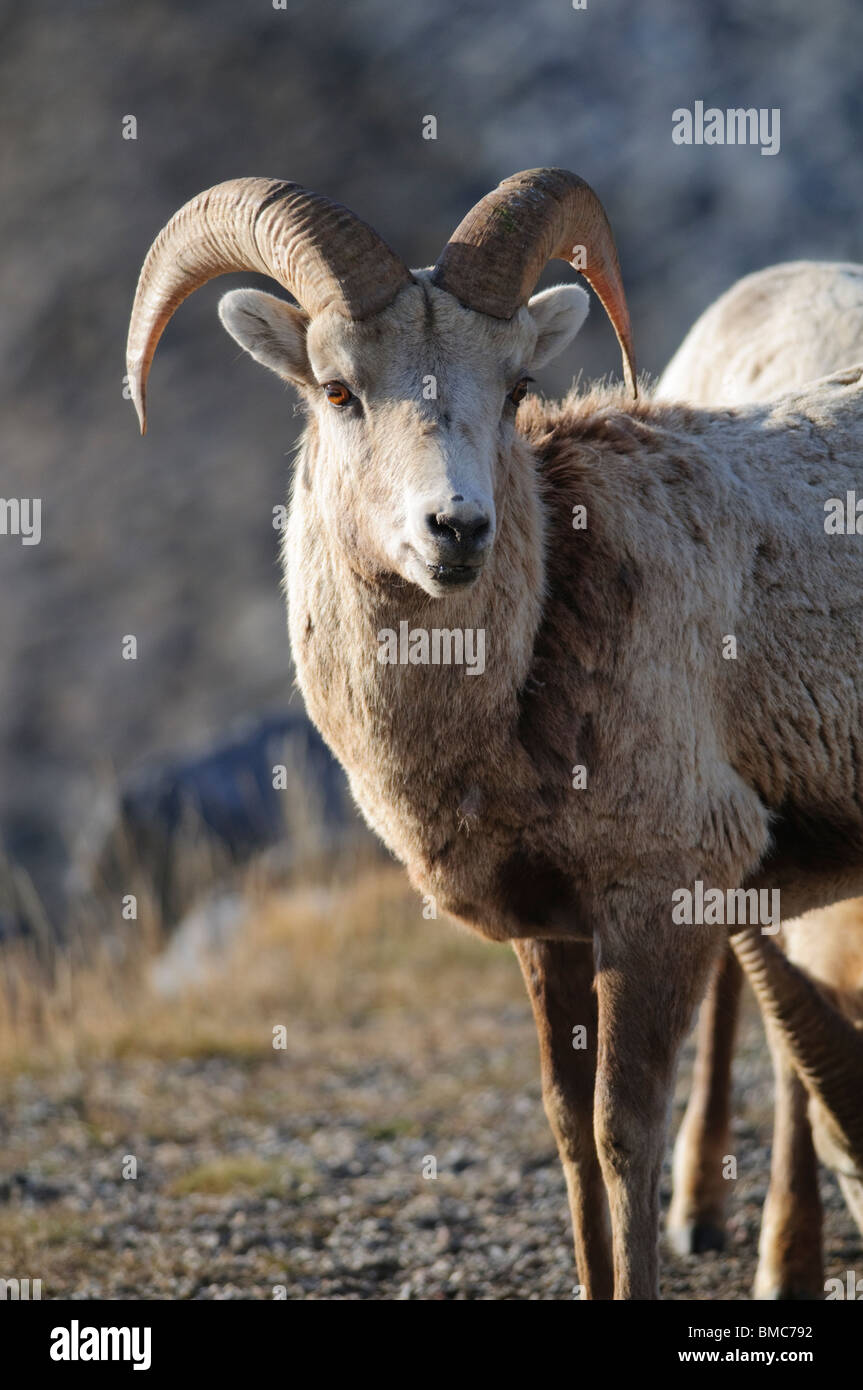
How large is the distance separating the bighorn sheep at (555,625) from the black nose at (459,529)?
0.15 m

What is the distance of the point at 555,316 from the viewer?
4469mm

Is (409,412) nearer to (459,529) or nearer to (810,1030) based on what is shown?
(459,529)

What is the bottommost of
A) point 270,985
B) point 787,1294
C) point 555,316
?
point 787,1294

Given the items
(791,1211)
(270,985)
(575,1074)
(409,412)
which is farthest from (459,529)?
(270,985)

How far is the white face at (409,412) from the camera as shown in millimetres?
3676

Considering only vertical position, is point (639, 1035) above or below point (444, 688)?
below

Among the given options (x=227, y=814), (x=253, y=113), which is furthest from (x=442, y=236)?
(x=227, y=814)

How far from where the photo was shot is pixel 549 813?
13.6 feet

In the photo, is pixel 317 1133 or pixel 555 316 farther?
pixel 317 1133

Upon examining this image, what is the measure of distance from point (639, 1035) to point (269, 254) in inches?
96.2

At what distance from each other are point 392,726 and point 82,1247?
2.88 m

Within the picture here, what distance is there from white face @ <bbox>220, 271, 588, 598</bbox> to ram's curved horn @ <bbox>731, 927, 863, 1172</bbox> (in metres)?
1.69

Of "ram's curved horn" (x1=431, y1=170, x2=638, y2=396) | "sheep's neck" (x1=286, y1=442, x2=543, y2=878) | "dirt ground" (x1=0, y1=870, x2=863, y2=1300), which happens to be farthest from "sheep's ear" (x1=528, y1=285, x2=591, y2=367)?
"dirt ground" (x1=0, y1=870, x2=863, y2=1300)

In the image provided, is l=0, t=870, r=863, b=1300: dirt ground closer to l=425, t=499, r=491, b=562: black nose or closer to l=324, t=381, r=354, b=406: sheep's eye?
l=425, t=499, r=491, b=562: black nose
